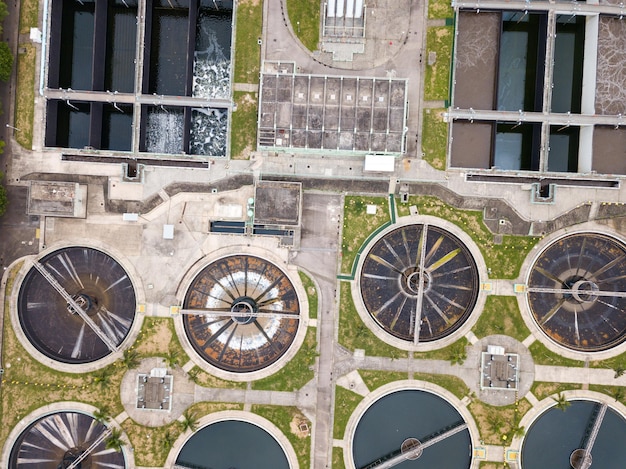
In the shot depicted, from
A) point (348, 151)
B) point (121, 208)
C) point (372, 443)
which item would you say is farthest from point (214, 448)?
point (348, 151)

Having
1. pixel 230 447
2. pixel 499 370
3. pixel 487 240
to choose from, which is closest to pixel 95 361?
pixel 230 447

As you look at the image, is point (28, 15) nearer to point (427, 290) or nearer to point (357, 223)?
point (357, 223)

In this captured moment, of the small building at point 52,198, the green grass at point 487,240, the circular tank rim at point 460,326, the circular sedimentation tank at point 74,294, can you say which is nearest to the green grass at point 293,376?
the circular tank rim at point 460,326

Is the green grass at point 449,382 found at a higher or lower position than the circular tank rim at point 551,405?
higher

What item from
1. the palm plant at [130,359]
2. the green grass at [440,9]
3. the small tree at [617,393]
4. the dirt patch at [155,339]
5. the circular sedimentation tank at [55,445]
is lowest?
the circular sedimentation tank at [55,445]

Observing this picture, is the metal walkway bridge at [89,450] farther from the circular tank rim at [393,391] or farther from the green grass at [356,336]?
the green grass at [356,336]

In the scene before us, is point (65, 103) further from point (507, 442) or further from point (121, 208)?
point (507, 442)
